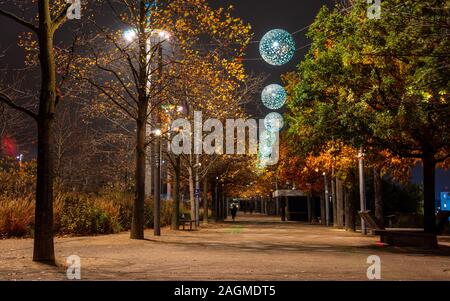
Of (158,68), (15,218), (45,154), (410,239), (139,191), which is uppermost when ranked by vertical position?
(158,68)

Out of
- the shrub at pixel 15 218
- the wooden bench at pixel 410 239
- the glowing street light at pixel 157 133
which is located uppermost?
the glowing street light at pixel 157 133

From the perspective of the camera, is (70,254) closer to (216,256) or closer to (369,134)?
(216,256)

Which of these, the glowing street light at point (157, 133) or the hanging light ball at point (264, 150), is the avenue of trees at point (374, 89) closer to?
the glowing street light at point (157, 133)

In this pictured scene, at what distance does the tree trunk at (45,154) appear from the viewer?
12523mm

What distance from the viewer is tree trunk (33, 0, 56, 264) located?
41.1 feet

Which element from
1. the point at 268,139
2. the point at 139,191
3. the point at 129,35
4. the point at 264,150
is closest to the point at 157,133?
the point at 139,191

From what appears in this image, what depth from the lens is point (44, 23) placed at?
1298 cm

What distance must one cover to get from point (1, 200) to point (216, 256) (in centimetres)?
979

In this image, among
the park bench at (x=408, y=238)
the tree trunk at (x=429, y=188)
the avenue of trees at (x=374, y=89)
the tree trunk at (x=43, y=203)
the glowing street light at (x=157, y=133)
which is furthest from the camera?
the glowing street light at (x=157, y=133)

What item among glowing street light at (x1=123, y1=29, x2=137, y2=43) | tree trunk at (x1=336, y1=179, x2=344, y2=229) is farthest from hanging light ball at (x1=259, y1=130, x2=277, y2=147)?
glowing street light at (x1=123, y1=29, x2=137, y2=43)

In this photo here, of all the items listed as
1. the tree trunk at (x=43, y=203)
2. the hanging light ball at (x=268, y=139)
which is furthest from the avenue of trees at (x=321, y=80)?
the hanging light ball at (x=268, y=139)

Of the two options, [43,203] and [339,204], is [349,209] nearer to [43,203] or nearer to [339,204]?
[339,204]

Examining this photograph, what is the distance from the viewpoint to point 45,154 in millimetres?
12664
